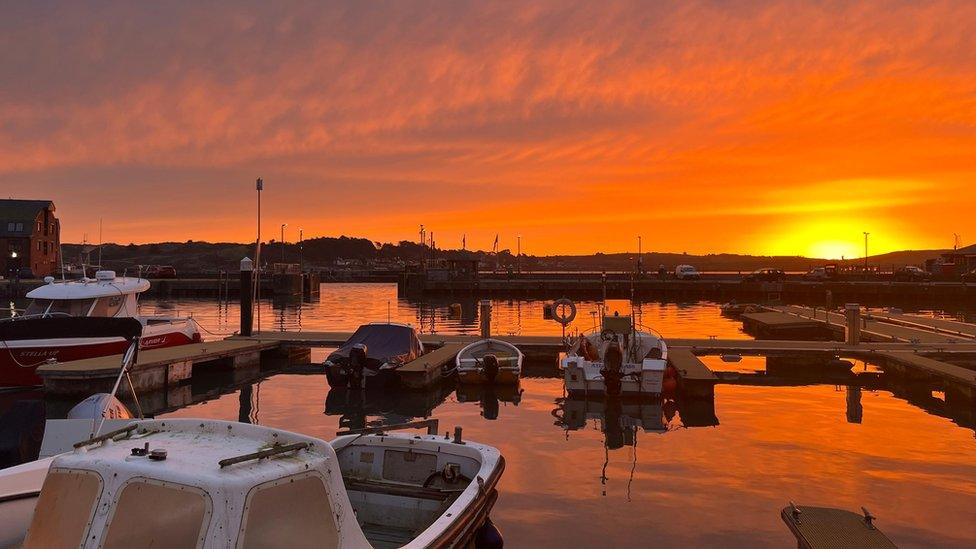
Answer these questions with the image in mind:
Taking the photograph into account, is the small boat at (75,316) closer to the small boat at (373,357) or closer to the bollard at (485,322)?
the small boat at (373,357)

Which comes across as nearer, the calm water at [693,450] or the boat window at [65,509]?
the boat window at [65,509]

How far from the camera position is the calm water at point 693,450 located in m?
12.1

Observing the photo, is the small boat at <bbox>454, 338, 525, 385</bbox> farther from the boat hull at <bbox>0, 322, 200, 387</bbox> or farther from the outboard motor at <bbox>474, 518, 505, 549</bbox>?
the outboard motor at <bbox>474, 518, 505, 549</bbox>

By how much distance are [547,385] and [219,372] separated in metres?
13.3

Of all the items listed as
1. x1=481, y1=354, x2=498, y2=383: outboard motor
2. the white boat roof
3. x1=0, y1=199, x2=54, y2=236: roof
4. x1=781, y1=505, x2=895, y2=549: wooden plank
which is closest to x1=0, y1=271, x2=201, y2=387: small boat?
the white boat roof

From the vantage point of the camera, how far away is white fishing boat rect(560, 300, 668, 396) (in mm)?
22266

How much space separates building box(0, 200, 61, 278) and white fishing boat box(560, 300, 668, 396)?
319 feet

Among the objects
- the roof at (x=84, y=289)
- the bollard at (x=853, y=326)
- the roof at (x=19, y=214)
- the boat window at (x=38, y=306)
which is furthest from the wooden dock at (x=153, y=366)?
the roof at (x=19, y=214)

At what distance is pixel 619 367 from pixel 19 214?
103 metres

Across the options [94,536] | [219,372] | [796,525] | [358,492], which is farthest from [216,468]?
[219,372]

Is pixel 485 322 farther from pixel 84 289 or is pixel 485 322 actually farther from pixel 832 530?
pixel 832 530

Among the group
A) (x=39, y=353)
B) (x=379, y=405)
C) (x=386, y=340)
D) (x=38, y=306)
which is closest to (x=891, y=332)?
(x=386, y=340)

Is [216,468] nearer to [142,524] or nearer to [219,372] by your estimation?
[142,524]

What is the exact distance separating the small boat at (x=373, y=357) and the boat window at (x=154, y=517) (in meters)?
18.0
